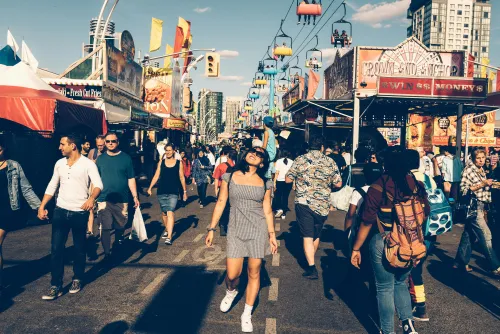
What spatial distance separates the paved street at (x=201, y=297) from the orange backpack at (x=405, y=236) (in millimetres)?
1153

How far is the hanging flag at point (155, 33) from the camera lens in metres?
25.2

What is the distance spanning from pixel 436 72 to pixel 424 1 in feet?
526

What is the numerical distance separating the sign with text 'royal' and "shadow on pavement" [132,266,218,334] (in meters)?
8.74

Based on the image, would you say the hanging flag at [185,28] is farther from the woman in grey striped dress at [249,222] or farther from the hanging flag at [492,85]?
the woman in grey striped dress at [249,222]

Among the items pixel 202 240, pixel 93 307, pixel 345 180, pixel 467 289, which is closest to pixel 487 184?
pixel 467 289

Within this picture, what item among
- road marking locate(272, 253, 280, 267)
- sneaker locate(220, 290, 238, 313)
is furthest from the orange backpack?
road marking locate(272, 253, 280, 267)

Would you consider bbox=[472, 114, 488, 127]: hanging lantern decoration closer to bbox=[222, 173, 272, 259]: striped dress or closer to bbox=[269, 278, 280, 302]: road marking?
bbox=[269, 278, 280, 302]: road marking

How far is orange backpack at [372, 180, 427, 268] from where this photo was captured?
353cm

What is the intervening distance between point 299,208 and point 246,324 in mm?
2360

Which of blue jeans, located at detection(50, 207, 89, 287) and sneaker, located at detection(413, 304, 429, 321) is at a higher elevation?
blue jeans, located at detection(50, 207, 89, 287)

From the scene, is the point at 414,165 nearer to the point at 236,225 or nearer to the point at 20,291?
the point at 236,225

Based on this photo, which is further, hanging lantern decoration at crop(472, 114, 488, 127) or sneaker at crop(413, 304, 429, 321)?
hanging lantern decoration at crop(472, 114, 488, 127)

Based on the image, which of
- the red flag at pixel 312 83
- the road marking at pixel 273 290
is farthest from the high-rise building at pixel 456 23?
the road marking at pixel 273 290

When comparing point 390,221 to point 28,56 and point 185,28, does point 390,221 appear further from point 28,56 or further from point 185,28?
point 185,28
